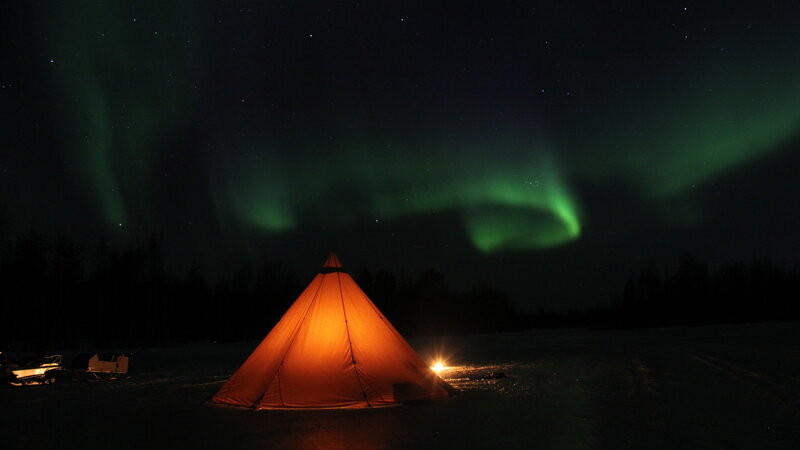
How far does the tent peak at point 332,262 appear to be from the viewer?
40.0 ft

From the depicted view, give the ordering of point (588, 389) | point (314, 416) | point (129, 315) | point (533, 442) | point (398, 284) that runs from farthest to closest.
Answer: point (398, 284)
point (129, 315)
point (588, 389)
point (314, 416)
point (533, 442)

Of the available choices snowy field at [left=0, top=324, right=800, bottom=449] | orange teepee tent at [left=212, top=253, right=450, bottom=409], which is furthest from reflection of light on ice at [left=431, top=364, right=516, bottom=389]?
orange teepee tent at [left=212, top=253, right=450, bottom=409]

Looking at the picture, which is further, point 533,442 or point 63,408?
point 63,408

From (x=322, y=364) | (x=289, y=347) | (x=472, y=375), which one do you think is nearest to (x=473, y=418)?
(x=322, y=364)

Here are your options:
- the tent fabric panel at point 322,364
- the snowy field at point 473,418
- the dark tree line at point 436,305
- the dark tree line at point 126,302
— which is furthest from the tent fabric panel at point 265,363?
the dark tree line at point 436,305

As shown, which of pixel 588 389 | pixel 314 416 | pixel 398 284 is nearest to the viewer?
pixel 314 416

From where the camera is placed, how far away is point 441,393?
11250 millimetres

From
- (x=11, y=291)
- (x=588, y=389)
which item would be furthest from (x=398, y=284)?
(x=588, y=389)

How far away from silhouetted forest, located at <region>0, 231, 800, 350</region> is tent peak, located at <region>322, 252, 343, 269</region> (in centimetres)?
1476

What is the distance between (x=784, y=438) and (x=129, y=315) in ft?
216

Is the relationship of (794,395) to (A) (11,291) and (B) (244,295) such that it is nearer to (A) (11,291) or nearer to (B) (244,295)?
(A) (11,291)

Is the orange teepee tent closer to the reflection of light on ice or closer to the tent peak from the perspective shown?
the tent peak

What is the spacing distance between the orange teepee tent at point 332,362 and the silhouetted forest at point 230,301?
47.4 feet

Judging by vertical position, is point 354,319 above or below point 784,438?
above
